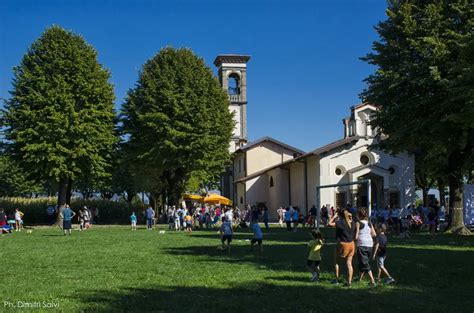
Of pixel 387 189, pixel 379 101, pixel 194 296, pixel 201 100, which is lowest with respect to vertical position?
pixel 194 296

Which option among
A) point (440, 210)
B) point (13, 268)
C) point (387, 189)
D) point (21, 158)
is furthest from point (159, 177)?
point (13, 268)

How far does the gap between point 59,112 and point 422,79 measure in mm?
26140

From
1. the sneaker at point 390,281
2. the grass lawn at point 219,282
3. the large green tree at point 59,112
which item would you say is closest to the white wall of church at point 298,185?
the large green tree at point 59,112

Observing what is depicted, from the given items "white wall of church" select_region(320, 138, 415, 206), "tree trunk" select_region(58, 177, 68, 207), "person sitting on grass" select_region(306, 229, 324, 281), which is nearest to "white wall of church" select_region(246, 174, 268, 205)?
"white wall of church" select_region(320, 138, 415, 206)

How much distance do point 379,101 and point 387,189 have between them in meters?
20.3

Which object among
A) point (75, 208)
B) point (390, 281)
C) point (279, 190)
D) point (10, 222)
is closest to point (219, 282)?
point (390, 281)

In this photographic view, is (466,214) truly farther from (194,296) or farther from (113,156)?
(113,156)

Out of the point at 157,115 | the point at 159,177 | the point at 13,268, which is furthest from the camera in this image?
the point at 159,177

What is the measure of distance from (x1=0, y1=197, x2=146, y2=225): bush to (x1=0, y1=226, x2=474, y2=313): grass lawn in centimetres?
3037

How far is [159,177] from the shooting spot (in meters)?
51.2

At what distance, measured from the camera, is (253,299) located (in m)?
10.2

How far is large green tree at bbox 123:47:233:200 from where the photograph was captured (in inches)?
1768

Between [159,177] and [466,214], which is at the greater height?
[159,177]

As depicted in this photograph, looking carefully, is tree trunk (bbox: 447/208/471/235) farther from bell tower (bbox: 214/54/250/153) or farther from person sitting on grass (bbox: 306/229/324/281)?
bell tower (bbox: 214/54/250/153)
